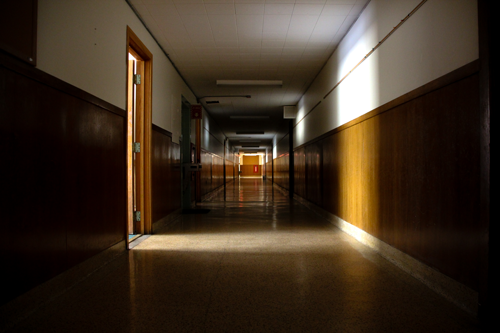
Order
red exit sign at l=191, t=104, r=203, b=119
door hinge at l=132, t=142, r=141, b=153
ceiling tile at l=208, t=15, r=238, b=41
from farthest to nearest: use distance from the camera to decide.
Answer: red exit sign at l=191, t=104, r=203, b=119 < door hinge at l=132, t=142, r=141, b=153 < ceiling tile at l=208, t=15, r=238, b=41

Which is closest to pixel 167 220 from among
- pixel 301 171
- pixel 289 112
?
pixel 301 171

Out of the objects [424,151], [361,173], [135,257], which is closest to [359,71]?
[361,173]

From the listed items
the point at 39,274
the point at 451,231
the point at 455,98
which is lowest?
the point at 39,274

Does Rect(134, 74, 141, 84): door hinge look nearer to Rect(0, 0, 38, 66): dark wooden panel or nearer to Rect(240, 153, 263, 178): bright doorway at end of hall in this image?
Rect(0, 0, 38, 66): dark wooden panel

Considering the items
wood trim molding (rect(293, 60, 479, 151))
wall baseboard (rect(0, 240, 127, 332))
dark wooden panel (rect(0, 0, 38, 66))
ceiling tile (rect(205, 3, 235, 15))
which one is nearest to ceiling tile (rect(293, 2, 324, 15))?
ceiling tile (rect(205, 3, 235, 15))

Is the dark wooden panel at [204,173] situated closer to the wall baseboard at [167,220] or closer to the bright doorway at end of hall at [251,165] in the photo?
the wall baseboard at [167,220]

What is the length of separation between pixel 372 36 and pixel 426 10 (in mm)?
1318

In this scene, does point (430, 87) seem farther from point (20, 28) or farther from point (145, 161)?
point (145, 161)

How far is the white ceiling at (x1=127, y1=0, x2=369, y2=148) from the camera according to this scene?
4.18m

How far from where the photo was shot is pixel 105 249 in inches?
130

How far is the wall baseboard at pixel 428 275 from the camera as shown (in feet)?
7.01

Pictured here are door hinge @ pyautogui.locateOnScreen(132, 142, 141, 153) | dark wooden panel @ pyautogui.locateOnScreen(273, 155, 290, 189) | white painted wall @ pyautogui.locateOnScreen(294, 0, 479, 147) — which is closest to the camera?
white painted wall @ pyautogui.locateOnScreen(294, 0, 479, 147)

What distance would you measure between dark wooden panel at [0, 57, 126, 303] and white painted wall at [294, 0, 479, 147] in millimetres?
2808

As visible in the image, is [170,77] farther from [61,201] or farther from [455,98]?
[455,98]
